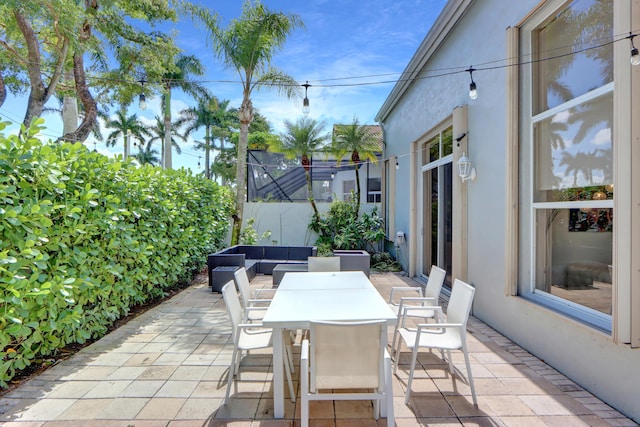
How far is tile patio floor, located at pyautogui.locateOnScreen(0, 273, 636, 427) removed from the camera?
233 centimetres

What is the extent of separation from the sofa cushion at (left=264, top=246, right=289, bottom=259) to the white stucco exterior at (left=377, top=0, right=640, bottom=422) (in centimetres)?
437

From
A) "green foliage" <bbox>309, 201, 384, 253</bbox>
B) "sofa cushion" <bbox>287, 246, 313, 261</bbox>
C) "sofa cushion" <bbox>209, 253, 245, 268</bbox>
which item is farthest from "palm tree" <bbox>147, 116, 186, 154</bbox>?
"sofa cushion" <bbox>209, 253, 245, 268</bbox>

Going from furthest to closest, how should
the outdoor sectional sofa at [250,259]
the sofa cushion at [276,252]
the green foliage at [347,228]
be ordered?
the green foliage at [347,228]
the sofa cushion at [276,252]
the outdoor sectional sofa at [250,259]

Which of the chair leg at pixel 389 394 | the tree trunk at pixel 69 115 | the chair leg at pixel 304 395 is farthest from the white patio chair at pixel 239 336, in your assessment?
the tree trunk at pixel 69 115

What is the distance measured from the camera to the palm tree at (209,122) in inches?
936

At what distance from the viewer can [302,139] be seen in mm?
9938

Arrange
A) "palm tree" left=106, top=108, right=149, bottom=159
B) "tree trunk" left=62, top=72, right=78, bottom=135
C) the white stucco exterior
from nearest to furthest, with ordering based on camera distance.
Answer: the white stucco exterior
"tree trunk" left=62, top=72, right=78, bottom=135
"palm tree" left=106, top=108, right=149, bottom=159

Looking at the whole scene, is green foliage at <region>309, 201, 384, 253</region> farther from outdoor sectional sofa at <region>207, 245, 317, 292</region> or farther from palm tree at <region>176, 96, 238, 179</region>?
palm tree at <region>176, 96, 238, 179</region>

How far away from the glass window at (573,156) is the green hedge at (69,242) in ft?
14.7

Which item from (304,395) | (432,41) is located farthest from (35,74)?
(304,395)

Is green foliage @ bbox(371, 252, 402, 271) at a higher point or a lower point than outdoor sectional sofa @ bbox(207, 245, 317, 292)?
lower

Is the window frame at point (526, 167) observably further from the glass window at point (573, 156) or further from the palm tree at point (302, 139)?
the palm tree at point (302, 139)

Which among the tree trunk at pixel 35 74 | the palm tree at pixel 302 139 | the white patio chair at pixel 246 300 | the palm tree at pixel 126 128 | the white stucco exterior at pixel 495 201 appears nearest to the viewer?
the white stucco exterior at pixel 495 201

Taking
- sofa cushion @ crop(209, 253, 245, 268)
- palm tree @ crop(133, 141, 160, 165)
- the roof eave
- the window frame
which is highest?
palm tree @ crop(133, 141, 160, 165)
